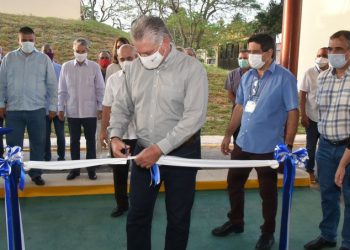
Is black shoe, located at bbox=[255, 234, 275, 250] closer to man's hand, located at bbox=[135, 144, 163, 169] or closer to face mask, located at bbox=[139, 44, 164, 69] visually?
man's hand, located at bbox=[135, 144, 163, 169]

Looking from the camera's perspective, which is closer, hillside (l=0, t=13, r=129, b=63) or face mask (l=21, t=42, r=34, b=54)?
face mask (l=21, t=42, r=34, b=54)

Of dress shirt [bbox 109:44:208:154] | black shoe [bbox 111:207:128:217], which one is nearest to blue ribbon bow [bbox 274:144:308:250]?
dress shirt [bbox 109:44:208:154]

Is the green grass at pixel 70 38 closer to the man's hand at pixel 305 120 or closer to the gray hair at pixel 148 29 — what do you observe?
the man's hand at pixel 305 120

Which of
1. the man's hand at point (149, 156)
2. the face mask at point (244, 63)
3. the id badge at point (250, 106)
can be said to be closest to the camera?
the man's hand at point (149, 156)

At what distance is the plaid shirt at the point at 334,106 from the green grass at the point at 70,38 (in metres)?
8.26

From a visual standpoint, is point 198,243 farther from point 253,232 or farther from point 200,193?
point 200,193

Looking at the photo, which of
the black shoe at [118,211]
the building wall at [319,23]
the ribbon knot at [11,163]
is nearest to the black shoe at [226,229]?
the black shoe at [118,211]

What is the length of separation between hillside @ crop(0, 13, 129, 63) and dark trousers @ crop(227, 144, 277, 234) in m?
11.3

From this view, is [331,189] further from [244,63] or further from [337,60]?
[244,63]

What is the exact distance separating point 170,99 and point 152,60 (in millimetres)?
252

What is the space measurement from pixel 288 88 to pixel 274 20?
12494 millimetres

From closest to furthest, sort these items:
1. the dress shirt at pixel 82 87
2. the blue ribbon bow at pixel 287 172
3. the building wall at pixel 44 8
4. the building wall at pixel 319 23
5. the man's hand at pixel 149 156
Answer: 1. the man's hand at pixel 149 156
2. the blue ribbon bow at pixel 287 172
3. the dress shirt at pixel 82 87
4. the building wall at pixel 319 23
5. the building wall at pixel 44 8

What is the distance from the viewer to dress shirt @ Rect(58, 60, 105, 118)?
441 centimetres

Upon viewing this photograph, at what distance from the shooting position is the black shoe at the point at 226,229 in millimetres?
3303
